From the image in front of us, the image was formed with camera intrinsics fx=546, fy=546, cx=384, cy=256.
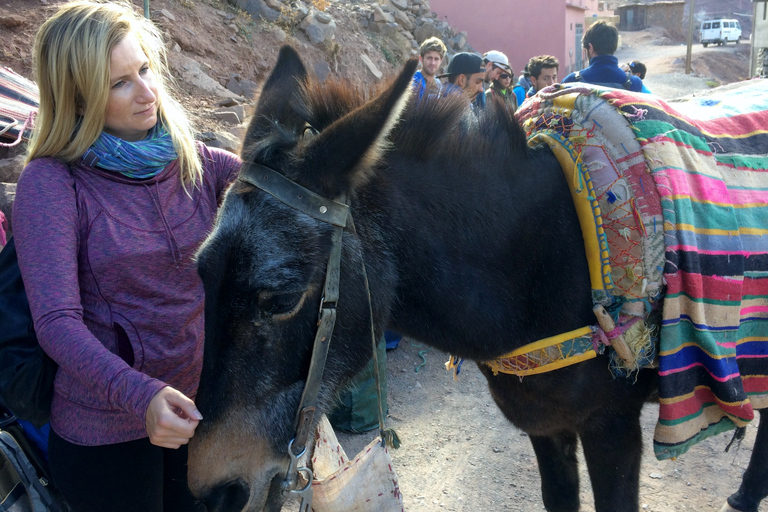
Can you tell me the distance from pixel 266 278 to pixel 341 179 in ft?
1.19

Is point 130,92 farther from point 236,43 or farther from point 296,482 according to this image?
point 236,43

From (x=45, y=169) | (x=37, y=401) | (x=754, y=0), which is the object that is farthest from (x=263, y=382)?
(x=754, y=0)

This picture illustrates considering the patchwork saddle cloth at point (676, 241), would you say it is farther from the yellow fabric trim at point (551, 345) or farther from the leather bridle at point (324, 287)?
the leather bridle at point (324, 287)

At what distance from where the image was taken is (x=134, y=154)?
1.83m

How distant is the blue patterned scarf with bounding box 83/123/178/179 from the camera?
1783 mm

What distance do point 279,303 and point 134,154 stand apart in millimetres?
779

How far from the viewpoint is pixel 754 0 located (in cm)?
1988

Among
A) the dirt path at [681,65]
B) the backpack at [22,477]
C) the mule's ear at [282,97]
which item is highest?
the mule's ear at [282,97]

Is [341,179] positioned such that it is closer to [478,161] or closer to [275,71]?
[478,161]

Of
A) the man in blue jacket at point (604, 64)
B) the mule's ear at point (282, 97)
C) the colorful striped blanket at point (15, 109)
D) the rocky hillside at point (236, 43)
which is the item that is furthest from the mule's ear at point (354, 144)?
the man in blue jacket at point (604, 64)

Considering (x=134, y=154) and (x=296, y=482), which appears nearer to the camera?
(x=296, y=482)

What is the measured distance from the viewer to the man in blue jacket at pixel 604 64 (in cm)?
558

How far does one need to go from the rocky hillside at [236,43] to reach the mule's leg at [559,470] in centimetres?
181

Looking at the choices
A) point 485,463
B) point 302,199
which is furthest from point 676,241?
point 485,463
